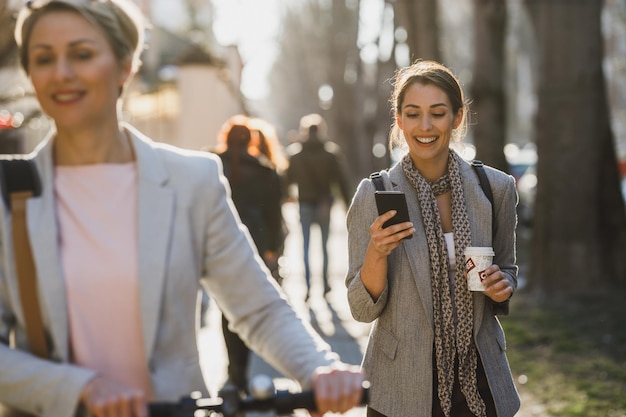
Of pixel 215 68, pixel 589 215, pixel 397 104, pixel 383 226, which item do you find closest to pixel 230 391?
pixel 383 226

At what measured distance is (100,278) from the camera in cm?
217

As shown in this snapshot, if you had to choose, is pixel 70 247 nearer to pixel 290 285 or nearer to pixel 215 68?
pixel 290 285

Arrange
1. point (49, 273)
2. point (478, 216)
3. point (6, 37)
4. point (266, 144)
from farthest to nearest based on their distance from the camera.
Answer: point (6, 37) < point (266, 144) < point (478, 216) < point (49, 273)

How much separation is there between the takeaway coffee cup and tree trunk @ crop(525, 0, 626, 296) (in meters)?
7.80

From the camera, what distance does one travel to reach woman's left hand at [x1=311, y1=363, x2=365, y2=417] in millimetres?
1991

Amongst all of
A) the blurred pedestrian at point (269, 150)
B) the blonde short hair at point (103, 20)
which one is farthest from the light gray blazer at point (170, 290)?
the blurred pedestrian at point (269, 150)

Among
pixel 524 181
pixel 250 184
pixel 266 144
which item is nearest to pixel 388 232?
pixel 250 184

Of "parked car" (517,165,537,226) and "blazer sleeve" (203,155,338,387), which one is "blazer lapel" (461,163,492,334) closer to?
"blazer sleeve" (203,155,338,387)

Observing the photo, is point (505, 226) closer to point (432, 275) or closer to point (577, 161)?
point (432, 275)

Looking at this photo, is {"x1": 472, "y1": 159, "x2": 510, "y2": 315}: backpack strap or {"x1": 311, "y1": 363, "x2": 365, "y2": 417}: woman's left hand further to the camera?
{"x1": 472, "y1": 159, "x2": 510, "y2": 315}: backpack strap

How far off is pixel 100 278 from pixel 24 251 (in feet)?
0.55

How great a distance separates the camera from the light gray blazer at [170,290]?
2059mm

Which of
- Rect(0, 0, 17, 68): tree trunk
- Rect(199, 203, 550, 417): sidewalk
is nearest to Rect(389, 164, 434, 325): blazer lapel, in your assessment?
Rect(199, 203, 550, 417): sidewalk

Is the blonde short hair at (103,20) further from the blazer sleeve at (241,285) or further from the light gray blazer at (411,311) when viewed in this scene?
the light gray blazer at (411,311)
